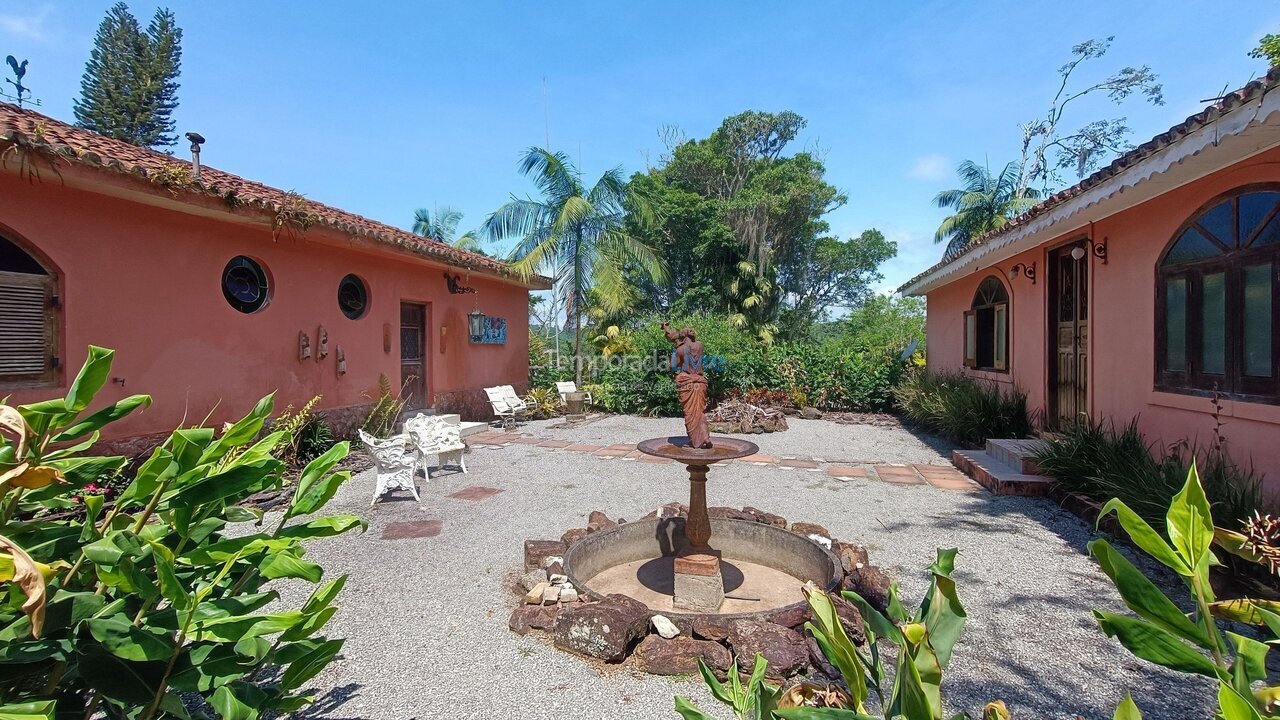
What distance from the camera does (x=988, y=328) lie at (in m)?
10.6

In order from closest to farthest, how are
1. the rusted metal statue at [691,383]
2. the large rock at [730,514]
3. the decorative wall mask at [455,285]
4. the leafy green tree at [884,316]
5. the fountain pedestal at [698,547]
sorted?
1. the fountain pedestal at [698,547]
2. the rusted metal statue at [691,383]
3. the large rock at [730,514]
4. the decorative wall mask at [455,285]
5. the leafy green tree at [884,316]

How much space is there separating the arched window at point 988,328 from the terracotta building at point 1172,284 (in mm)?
1024

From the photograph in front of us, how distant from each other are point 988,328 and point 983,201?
46.9 ft

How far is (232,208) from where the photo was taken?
658 cm

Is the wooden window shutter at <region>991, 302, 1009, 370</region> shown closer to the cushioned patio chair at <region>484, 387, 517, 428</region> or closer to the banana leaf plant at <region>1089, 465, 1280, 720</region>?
the cushioned patio chair at <region>484, 387, 517, 428</region>

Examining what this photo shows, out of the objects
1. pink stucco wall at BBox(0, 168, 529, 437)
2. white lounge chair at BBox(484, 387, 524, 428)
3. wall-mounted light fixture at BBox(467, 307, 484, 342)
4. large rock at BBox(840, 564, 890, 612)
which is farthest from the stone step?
wall-mounted light fixture at BBox(467, 307, 484, 342)

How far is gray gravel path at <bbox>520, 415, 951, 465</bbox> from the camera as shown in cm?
872

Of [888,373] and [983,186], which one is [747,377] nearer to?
[888,373]

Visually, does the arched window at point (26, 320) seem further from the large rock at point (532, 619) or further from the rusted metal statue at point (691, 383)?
the rusted metal statue at point (691, 383)

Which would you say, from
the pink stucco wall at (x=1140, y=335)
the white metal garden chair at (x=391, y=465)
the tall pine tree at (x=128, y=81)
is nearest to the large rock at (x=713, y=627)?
the white metal garden chair at (x=391, y=465)

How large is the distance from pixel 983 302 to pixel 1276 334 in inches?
254

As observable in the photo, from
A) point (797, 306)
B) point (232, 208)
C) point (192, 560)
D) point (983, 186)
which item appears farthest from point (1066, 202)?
point (797, 306)

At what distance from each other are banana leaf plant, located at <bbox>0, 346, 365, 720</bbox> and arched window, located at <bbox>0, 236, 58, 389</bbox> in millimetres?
6375

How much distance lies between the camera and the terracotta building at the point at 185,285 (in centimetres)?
550
